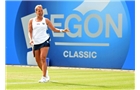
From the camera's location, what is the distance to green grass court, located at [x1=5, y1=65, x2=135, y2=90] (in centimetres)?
886

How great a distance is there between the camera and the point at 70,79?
31.7ft

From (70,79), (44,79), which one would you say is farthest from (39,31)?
(70,79)

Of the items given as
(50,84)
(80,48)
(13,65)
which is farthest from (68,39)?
(50,84)

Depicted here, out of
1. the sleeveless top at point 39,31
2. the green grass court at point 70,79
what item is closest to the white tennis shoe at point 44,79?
the green grass court at point 70,79

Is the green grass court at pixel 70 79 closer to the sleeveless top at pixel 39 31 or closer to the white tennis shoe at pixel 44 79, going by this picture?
the white tennis shoe at pixel 44 79

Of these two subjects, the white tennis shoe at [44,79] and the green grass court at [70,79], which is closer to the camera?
the green grass court at [70,79]

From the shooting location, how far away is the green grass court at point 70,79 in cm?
886

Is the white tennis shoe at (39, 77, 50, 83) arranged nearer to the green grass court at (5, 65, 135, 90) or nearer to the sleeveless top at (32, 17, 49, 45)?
the green grass court at (5, 65, 135, 90)

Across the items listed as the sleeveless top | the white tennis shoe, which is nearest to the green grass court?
the white tennis shoe

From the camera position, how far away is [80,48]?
1084cm

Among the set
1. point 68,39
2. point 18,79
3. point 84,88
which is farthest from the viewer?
point 68,39

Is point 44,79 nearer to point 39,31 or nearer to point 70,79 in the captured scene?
point 70,79

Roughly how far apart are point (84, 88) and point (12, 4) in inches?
125
